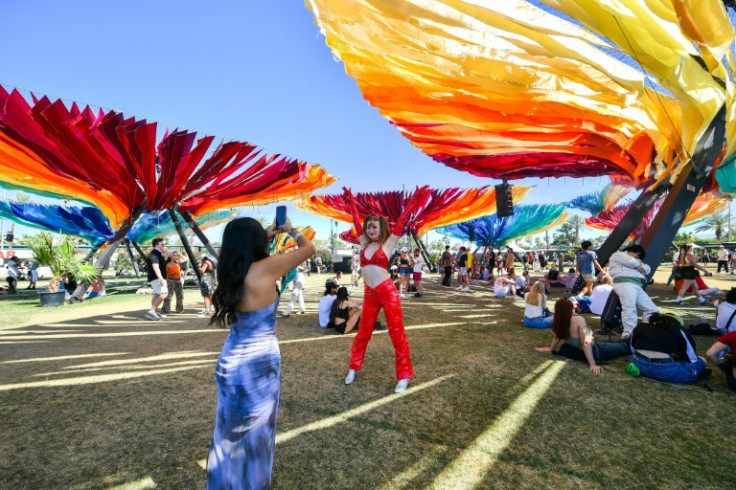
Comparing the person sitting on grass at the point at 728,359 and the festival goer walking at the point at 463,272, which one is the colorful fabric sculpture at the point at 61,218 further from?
the person sitting on grass at the point at 728,359

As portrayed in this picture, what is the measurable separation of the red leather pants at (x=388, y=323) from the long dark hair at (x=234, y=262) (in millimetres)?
1830

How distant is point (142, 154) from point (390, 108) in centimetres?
629

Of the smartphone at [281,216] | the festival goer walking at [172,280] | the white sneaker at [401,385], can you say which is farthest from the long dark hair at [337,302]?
the festival goer walking at [172,280]

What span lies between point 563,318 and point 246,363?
4.16 metres

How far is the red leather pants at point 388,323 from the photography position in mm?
3461

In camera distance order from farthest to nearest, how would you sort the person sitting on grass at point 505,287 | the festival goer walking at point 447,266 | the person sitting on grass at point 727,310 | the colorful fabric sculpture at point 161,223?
the colorful fabric sculpture at point 161,223
the festival goer walking at point 447,266
the person sitting on grass at point 505,287
the person sitting on grass at point 727,310

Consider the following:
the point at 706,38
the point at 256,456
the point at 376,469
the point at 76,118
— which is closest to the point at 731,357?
the point at 706,38

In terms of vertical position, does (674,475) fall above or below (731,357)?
below

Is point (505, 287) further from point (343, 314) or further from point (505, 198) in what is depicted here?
point (343, 314)

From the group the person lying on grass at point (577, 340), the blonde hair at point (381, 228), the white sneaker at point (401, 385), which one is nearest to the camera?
the white sneaker at point (401, 385)

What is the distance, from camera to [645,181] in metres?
8.45

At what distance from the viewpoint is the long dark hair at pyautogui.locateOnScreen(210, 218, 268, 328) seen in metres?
1.78

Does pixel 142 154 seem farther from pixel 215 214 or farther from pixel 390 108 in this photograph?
pixel 215 214

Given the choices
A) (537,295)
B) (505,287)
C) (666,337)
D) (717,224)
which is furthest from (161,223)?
(717,224)
